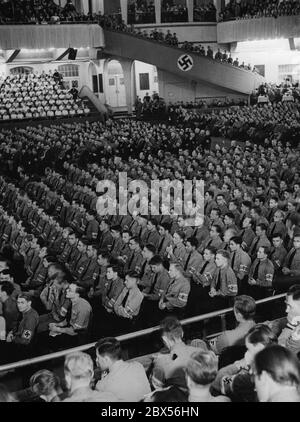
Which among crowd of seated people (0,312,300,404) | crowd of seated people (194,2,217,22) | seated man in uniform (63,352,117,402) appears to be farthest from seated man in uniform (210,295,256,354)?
crowd of seated people (194,2,217,22)

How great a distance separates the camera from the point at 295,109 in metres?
24.8

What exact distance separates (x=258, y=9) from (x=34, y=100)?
12.4 metres

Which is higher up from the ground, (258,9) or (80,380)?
(258,9)

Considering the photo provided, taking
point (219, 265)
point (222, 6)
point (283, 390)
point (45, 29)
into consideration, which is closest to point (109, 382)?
point (283, 390)

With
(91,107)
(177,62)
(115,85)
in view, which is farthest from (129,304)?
(115,85)

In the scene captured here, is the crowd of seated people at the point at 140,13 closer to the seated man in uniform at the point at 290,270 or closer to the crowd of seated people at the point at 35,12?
the crowd of seated people at the point at 35,12

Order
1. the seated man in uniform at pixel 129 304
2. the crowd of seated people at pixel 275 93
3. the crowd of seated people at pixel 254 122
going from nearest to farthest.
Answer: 1. the seated man in uniform at pixel 129 304
2. the crowd of seated people at pixel 254 122
3. the crowd of seated people at pixel 275 93

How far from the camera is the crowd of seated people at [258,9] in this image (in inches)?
1191

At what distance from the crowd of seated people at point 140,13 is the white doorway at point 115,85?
94.3 inches

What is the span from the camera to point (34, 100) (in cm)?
2725

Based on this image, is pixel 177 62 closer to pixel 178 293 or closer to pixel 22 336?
pixel 178 293

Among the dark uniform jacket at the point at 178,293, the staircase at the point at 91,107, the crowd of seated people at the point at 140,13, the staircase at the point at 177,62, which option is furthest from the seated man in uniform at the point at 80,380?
the crowd of seated people at the point at 140,13

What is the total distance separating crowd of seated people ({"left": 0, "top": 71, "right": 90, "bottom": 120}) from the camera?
1041 inches
